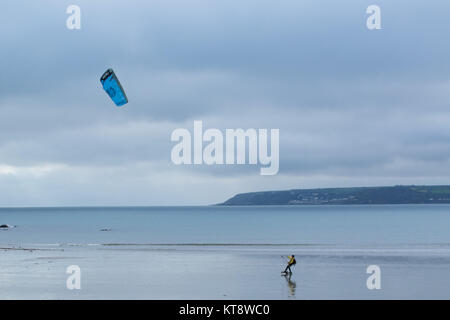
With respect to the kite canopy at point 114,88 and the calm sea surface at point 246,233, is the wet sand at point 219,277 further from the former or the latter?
the calm sea surface at point 246,233

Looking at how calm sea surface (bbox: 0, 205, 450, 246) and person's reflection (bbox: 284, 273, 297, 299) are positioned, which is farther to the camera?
calm sea surface (bbox: 0, 205, 450, 246)

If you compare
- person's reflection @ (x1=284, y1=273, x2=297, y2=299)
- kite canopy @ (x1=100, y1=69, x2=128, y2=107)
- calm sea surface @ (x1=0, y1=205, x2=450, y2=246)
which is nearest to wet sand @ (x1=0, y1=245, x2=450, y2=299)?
person's reflection @ (x1=284, y1=273, x2=297, y2=299)

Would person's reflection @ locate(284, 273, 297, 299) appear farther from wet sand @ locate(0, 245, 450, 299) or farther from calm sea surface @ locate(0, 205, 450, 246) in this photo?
calm sea surface @ locate(0, 205, 450, 246)

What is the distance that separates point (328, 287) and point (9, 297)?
10.2m

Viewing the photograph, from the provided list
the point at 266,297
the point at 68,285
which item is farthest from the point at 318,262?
the point at 68,285

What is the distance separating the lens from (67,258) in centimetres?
3036

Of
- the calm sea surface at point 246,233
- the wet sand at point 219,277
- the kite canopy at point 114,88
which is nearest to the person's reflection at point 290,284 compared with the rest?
the wet sand at point 219,277

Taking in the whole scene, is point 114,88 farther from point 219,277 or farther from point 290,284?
point 290,284

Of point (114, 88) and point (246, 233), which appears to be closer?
point (114, 88)

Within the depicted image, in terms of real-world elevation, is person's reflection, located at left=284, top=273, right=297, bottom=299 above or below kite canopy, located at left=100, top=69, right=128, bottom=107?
below

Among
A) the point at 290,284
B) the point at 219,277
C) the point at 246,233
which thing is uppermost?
the point at 246,233

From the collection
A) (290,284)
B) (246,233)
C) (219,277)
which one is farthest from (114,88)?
(246,233)

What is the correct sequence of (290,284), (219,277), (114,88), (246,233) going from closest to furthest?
1. (114,88)
2. (290,284)
3. (219,277)
4. (246,233)
